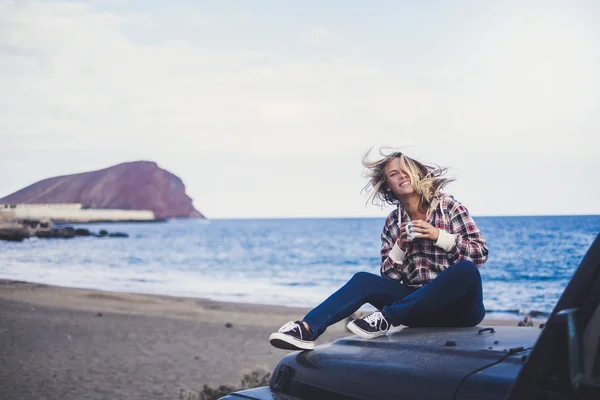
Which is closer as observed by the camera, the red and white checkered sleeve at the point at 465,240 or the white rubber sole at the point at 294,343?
the white rubber sole at the point at 294,343

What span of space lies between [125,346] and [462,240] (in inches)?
266

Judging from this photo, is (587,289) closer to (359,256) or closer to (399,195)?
(399,195)

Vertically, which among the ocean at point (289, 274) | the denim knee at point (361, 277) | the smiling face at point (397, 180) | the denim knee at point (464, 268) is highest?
the smiling face at point (397, 180)

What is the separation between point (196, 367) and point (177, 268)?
89.9ft

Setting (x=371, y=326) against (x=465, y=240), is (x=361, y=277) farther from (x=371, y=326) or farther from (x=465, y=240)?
(x=465, y=240)

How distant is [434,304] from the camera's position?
282 cm

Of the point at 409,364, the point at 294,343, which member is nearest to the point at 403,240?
the point at 294,343

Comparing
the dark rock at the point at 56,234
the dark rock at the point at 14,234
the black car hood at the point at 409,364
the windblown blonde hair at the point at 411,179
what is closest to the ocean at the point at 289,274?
the dark rock at the point at 14,234

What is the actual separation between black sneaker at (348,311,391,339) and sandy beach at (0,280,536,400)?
4.02 m

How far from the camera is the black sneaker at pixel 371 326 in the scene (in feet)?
9.05

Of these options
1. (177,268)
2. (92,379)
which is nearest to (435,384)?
(92,379)

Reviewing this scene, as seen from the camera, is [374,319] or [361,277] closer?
[374,319]

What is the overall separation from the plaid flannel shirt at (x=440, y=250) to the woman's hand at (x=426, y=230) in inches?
1.3

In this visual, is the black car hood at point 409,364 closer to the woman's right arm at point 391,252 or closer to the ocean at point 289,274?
the woman's right arm at point 391,252
